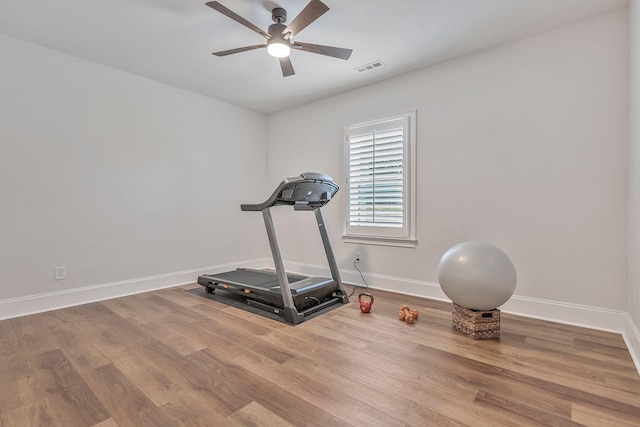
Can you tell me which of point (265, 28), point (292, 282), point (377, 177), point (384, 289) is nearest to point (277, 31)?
point (265, 28)

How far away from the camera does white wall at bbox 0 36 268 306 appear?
292cm

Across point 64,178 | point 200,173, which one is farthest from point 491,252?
point 64,178

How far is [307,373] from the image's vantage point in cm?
187

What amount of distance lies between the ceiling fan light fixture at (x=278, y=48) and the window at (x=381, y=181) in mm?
1576

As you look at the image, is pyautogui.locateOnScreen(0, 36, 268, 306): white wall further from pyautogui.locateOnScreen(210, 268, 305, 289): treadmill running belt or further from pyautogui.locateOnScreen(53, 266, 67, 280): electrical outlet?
pyautogui.locateOnScreen(210, 268, 305, 289): treadmill running belt

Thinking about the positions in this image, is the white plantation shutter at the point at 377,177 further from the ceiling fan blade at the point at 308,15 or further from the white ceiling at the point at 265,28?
the ceiling fan blade at the point at 308,15

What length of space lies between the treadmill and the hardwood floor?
0.76 ft

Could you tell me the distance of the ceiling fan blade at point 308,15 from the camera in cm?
200

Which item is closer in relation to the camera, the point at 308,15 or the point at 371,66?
the point at 308,15

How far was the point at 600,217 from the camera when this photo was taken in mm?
2547

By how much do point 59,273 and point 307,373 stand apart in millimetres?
2884

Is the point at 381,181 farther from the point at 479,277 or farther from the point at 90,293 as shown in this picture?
the point at 90,293

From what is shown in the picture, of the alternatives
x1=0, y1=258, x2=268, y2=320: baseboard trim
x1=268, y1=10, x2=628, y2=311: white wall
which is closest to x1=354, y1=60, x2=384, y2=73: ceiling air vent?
x1=268, y1=10, x2=628, y2=311: white wall

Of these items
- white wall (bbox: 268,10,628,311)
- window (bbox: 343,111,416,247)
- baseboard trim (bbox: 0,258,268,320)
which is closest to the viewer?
white wall (bbox: 268,10,628,311)
